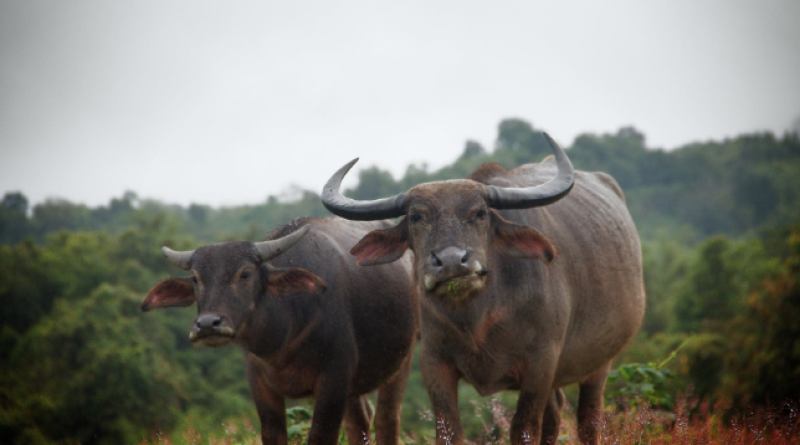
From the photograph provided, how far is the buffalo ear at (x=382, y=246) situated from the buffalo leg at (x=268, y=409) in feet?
5.23

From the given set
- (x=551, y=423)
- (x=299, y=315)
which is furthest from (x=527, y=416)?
(x=299, y=315)

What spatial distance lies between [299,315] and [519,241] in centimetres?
208

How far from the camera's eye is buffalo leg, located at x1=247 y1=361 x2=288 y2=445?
261 inches

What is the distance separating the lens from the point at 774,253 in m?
42.3

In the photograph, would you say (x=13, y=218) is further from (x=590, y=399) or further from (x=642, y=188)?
(x=590, y=399)

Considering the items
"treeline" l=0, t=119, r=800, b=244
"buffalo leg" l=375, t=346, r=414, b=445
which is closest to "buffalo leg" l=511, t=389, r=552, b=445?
"buffalo leg" l=375, t=346, r=414, b=445

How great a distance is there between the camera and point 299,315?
21.5 ft

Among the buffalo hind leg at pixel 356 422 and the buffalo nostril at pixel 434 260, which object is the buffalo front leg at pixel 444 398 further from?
the buffalo hind leg at pixel 356 422

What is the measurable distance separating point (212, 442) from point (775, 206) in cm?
9529

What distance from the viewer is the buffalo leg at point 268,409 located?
664 centimetres

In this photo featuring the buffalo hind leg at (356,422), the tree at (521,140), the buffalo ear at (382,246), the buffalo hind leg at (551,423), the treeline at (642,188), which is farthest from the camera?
the tree at (521,140)

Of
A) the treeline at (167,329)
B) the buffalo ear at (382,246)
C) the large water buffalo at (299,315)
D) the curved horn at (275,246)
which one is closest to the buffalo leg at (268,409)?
the large water buffalo at (299,315)

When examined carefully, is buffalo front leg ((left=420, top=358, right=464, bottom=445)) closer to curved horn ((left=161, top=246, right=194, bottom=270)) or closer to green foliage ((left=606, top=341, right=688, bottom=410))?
curved horn ((left=161, top=246, right=194, bottom=270))

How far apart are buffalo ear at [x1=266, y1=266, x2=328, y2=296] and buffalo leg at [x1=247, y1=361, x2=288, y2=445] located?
85cm
